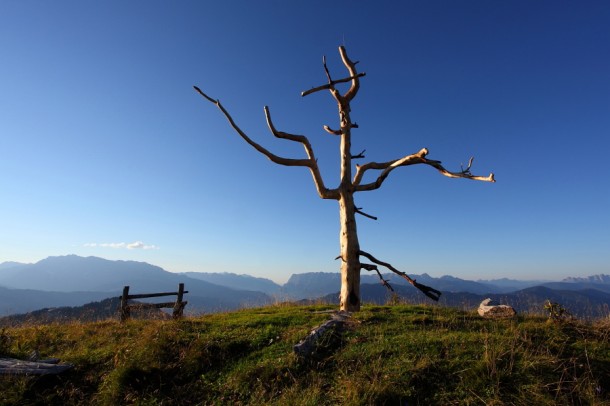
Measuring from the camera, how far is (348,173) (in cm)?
1302

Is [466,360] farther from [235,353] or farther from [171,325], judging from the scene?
[171,325]

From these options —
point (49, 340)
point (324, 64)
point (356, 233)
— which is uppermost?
point (324, 64)

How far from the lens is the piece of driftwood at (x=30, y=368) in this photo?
668 cm

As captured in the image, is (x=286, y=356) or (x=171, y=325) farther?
(x=171, y=325)

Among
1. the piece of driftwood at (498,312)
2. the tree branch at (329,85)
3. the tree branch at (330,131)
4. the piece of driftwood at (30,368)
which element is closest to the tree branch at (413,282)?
the piece of driftwood at (498,312)

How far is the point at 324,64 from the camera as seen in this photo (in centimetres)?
1292

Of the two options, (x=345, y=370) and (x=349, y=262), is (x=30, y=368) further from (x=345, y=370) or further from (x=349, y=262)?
(x=349, y=262)

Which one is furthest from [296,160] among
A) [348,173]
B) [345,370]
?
[345,370]

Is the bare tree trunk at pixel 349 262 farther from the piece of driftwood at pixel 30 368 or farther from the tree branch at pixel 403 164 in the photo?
the piece of driftwood at pixel 30 368

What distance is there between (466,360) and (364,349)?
1.94 meters

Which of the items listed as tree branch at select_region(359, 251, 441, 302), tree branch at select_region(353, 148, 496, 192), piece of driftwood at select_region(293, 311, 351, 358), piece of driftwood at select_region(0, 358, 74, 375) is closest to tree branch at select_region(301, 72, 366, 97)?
tree branch at select_region(353, 148, 496, 192)

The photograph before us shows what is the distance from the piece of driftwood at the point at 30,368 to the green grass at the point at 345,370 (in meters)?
0.16

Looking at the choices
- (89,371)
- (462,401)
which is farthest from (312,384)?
(89,371)

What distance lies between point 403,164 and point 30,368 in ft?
38.1
